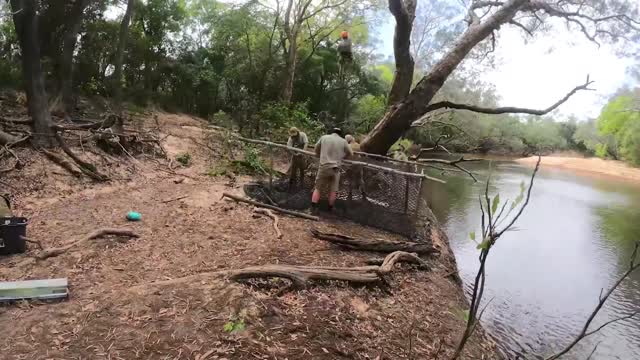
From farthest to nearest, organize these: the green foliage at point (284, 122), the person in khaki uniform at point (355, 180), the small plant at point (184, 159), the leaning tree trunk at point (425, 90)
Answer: the green foliage at point (284, 122) → the small plant at point (184, 159) → the leaning tree trunk at point (425, 90) → the person in khaki uniform at point (355, 180)

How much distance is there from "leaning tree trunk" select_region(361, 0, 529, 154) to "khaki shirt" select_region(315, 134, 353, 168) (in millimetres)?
2180

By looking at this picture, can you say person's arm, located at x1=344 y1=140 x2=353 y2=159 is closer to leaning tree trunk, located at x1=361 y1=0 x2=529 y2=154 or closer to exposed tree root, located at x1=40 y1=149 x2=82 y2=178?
leaning tree trunk, located at x1=361 y1=0 x2=529 y2=154

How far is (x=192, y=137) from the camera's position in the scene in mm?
12047

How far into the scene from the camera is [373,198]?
7.23 meters

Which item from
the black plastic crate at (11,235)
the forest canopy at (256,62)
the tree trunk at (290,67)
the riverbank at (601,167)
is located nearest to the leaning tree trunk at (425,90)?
the forest canopy at (256,62)

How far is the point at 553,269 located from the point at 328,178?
6390 mm

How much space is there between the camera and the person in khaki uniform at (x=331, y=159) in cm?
699

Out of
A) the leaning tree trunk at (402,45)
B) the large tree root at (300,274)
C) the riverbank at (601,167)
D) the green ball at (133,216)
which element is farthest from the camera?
the riverbank at (601,167)

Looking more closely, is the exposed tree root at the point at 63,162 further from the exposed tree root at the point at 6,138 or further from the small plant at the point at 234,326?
the small plant at the point at 234,326

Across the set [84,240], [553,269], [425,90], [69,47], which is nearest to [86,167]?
[84,240]

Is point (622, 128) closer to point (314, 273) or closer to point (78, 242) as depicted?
point (314, 273)

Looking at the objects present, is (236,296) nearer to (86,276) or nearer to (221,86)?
(86,276)

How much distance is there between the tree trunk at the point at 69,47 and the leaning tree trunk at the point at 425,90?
6.53 meters

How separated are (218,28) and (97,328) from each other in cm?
1507
